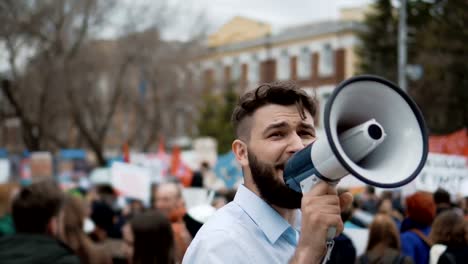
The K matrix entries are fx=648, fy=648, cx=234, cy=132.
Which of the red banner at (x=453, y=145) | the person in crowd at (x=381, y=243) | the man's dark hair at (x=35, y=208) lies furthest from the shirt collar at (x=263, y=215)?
the red banner at (x=453, y=145)

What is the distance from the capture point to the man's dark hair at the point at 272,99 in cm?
210

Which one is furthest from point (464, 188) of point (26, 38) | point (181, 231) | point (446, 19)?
point (446, 19)

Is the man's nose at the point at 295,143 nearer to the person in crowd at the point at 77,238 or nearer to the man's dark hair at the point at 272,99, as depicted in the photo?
the man's dark hair at the point at 272,99

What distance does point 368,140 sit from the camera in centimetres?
168

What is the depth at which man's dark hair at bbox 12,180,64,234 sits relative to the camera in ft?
11.2

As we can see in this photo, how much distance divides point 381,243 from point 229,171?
19.5 ft

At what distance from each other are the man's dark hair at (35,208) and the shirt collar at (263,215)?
1695mm

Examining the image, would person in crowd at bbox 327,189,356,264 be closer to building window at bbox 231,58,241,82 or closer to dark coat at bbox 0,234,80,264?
dark coat at bbox 0,234,80,264

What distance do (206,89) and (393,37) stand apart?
8.59m

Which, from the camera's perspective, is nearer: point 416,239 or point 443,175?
point 416,239

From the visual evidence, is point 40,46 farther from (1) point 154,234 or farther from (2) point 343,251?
(2) point 343,251

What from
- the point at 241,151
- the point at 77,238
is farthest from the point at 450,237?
the point at 241,151

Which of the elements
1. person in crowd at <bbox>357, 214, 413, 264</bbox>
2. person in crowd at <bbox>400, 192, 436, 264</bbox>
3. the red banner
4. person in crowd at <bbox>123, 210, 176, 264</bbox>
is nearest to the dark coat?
person in crowd at <bbox>123, 210, 176, 264</bbox>

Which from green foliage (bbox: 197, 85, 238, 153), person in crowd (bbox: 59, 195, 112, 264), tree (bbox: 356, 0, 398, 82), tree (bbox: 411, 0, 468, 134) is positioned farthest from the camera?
green foliage (bbox: 197, 85, 238, 153)
